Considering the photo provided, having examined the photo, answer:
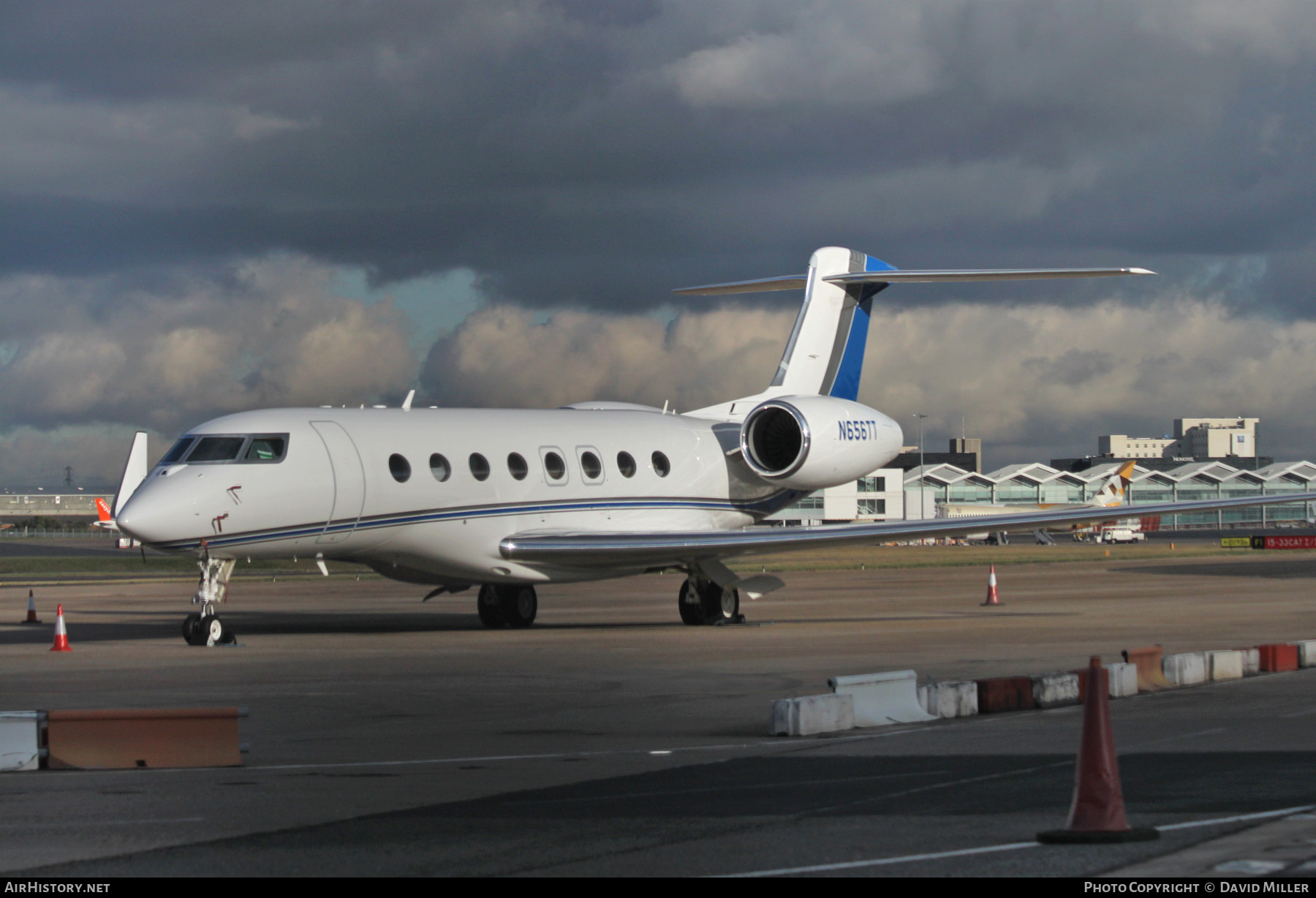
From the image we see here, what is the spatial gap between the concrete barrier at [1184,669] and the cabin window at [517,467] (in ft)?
40.5

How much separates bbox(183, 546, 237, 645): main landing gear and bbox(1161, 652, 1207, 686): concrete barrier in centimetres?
1242

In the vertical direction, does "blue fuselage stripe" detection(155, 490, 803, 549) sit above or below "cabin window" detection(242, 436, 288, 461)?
below

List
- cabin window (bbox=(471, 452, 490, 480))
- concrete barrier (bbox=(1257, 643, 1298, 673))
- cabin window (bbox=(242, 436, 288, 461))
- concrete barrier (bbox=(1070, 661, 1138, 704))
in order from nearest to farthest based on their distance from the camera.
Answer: concrete barrier (bbox=(1070, 661, 1138, 704)) → concrete barrier (bbox=(1257, 643, 1298, 673)) → cabin window (bbox=(242, 436, 288, 461)) → cabin window (bbox=(471, 452, 490, 480))

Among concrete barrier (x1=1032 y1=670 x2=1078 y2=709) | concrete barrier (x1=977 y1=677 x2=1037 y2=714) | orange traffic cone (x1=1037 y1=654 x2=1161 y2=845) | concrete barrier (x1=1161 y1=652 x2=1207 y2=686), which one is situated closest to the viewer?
orange traffic cone (x1=1037 y1=654 x2=1161 y2=845)

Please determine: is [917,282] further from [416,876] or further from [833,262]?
[416,876]

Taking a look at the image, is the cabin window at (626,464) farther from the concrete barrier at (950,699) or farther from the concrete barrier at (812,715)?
the concrete barrier at (812,715)

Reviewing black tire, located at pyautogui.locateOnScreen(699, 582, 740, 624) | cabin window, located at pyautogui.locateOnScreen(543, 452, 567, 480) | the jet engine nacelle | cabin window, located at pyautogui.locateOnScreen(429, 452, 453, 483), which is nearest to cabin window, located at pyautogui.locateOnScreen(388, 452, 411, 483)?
cabin window, located at pyautogui.locateOnScreen(429, 452, 453, 483)

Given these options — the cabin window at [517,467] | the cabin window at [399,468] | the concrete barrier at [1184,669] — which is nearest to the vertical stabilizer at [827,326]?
the cabin window at [517,467]

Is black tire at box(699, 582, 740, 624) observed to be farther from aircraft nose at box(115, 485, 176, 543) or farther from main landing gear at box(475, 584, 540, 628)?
aircraft nose at box(115, 485, 176, 543)

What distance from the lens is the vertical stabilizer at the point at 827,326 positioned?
102 ft

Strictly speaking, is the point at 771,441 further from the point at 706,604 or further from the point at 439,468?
the point at 439,468

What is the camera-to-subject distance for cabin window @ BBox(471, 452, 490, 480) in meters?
24.6

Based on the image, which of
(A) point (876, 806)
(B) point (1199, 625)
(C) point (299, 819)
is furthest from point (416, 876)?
(B) point (1199, 625)
